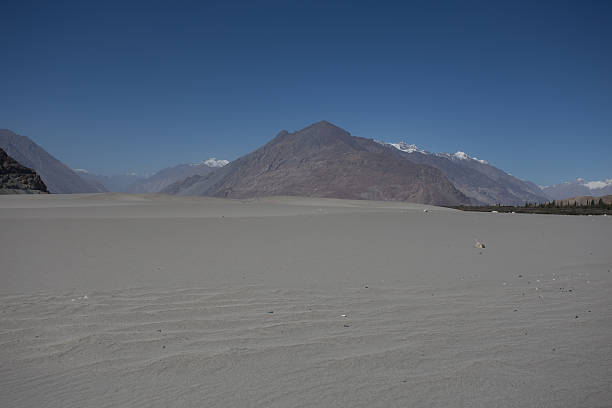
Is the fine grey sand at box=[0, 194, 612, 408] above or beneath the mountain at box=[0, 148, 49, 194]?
beneath

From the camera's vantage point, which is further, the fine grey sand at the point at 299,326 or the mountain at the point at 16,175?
the mountain at the point at 16,175

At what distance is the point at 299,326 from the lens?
4.35 m

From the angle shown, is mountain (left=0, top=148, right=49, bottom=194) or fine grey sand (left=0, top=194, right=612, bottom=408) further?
mountain (left=0, top=148, right=49, bottom=194)

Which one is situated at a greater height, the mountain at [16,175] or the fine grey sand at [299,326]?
the mountain at [16,175]

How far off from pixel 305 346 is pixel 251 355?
53 centimetres

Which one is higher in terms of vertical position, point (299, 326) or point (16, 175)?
point (16, 175)

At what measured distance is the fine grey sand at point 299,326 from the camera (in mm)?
2938

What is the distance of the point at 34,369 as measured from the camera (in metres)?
3.32

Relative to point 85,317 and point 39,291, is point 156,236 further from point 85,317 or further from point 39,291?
point 85,317

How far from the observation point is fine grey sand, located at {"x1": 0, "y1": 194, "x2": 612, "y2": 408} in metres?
2.94

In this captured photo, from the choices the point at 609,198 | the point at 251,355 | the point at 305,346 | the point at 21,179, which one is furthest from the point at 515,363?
the point at 21,179

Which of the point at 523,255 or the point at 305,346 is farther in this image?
the point at 523,255

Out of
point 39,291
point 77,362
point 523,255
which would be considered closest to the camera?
point 77,362

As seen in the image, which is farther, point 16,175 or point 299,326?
point 16,175
